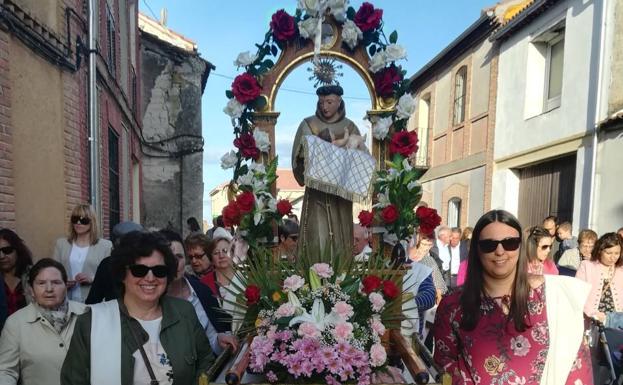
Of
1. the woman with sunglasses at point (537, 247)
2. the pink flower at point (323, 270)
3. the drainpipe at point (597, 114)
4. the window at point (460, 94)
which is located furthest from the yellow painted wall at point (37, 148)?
the window at point (460, 94)

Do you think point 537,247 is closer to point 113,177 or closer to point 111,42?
point 113,177

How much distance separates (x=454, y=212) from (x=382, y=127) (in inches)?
429

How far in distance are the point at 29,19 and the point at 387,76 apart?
375 cm

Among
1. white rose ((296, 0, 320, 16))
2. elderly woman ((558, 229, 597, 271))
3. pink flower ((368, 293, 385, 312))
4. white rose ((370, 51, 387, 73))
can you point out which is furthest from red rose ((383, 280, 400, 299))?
elderly woman ((558, 229, 597, 271))

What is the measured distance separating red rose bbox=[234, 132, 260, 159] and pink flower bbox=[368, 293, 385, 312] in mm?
1577

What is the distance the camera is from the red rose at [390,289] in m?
2.21

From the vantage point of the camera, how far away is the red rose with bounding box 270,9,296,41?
10.3 feet

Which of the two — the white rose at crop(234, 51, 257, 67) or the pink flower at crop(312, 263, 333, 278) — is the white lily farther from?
the white rose at crop(234, 51, 257, 67)

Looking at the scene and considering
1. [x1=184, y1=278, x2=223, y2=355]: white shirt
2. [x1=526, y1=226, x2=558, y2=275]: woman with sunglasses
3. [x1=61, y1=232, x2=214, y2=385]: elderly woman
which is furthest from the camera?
[x1=526, y1=226, x2=558, y2=275]: woman with sunglasses

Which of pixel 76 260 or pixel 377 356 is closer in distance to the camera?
pixel 377 356

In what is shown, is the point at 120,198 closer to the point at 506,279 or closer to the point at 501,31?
the point at 506,279

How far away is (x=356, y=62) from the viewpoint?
10.8 feet

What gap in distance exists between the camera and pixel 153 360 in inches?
72.9

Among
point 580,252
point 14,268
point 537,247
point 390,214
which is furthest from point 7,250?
point 580,252
